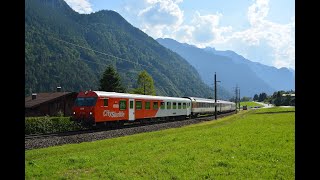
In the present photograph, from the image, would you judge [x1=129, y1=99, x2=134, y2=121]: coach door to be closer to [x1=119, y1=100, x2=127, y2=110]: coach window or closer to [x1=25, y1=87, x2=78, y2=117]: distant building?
[x1=119, y1=100, x2=127, y2=110]: coach window

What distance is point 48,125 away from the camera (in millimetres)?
30922

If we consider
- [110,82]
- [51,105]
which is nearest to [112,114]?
[51,105]

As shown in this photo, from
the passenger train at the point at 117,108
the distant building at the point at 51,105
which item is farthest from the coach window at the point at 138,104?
the distant building at the point at 51,105

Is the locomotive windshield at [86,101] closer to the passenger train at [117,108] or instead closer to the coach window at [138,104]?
the passenger train at [117,108]

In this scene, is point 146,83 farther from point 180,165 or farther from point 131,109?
point 180,165

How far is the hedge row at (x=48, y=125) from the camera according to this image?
96.7 feet

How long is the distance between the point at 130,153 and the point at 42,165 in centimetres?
395

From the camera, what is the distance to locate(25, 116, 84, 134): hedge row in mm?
29469

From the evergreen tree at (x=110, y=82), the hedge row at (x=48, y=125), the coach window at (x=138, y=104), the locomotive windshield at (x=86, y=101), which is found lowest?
the hedge row at (x=48, y=125)

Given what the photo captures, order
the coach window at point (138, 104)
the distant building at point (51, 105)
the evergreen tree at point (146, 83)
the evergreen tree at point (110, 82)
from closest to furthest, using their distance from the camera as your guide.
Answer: the coach window at point (138, 104) < the distant building at point (51, 105) < the evergreen tree at point (110, 82) < the evergreen tree at point (146, 83)

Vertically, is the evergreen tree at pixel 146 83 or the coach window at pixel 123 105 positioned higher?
the evergreen tree at pixel 146 83

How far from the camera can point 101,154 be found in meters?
14.6
